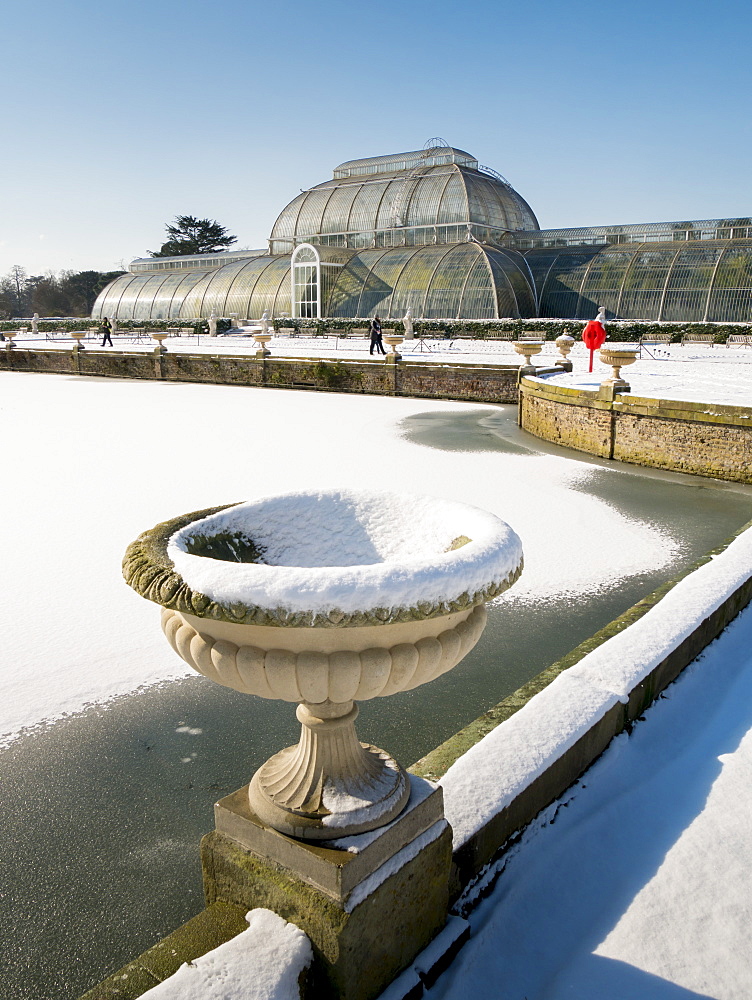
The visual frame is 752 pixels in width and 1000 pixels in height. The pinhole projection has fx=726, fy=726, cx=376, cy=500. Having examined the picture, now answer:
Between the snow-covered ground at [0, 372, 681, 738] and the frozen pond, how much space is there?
0.35m

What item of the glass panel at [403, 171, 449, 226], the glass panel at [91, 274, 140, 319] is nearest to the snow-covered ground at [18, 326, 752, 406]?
the glass panel at [91, 274, 140, 319]

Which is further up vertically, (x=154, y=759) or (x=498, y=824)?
(x=498, y=824)

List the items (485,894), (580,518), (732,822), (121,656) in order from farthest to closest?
1. (580,518)
2. (121,656)
3. (732,822)
4. (485,894)

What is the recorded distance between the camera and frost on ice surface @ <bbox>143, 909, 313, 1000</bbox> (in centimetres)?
188

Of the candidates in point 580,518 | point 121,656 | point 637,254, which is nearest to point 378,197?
point 637,254

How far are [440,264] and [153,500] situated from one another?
31.9 meters

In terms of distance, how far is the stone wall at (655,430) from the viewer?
11.5 metres

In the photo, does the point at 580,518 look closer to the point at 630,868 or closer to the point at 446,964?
the point at 630,868

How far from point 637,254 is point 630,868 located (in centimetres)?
3838

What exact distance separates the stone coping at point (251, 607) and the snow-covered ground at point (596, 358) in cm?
1143

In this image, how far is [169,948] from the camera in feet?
6.88

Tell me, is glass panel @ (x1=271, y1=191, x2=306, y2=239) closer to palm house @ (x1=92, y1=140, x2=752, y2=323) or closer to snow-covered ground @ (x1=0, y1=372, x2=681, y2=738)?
palm house @ (x1=92, y1=140, x2=752, y2=323)

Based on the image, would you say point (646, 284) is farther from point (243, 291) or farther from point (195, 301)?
point (195, 301)

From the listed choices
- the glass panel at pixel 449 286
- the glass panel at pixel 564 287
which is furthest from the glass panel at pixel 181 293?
the glass panel at pixel 564 287
